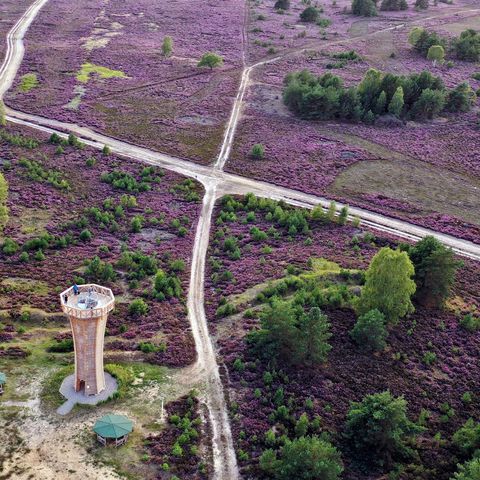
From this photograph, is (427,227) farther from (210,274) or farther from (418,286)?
(210,274)

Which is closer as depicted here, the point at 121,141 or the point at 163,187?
the point at 163,187

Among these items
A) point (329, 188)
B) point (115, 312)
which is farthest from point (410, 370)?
point (329, 188)

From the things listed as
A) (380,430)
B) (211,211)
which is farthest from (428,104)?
(380,430)

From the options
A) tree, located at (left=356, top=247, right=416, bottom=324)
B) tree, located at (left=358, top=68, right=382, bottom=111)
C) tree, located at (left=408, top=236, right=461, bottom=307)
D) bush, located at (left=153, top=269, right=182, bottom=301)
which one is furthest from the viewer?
tree, located at (left=358, top=68, right=382, bottom=111)

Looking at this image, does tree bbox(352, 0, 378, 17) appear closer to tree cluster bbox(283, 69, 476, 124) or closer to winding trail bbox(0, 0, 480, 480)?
winding trail bbox(0, 0, 480, 480)

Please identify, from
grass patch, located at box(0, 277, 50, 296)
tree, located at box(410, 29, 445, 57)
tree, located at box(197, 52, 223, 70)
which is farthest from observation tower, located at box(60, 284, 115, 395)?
tree, located at box(410, 29, 445, 57)

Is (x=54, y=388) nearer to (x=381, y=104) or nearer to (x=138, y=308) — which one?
(x=138, y=308)
